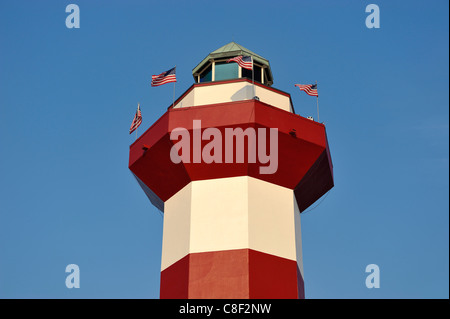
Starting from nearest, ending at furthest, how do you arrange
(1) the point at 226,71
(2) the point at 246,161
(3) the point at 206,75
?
(2) the point at 246,161 < (1) the point at 226,71 < (3) the point at 206,75

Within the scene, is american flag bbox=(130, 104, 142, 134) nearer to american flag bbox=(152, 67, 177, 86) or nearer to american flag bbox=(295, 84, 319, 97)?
american flag bbox=(152, 67, 177, 86)

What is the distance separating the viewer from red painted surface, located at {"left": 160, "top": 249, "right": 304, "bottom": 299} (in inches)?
1280

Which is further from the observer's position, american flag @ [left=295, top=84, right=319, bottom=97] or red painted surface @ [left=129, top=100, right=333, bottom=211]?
american flag @ [left=295, top=84, right=319, bottom=97]

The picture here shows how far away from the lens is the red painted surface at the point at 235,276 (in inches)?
1280

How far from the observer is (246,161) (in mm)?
34719

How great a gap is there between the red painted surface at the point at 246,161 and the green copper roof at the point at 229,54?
221 inches

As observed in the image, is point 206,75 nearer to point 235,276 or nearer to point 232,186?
point 232,186

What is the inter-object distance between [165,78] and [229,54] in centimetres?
532

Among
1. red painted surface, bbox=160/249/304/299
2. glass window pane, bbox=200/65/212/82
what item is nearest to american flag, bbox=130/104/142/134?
glass window pane, bbox=200/65/212/82

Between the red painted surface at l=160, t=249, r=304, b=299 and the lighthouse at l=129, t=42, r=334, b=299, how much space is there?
5 centimetres

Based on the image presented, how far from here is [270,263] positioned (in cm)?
3359

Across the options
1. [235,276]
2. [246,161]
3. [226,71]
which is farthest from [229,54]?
[235,276]

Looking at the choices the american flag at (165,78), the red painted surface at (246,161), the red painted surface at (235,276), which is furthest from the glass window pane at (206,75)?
the red painted surface at (235,276)
